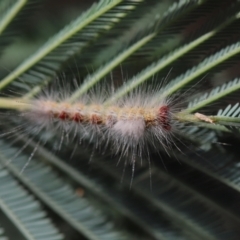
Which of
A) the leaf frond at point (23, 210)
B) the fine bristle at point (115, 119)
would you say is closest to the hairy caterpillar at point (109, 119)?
the fine bristle at point (115, 119)

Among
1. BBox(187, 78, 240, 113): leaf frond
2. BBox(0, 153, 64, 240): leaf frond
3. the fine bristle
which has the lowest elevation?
BBox(0, 153, 64, 240): leaf frond

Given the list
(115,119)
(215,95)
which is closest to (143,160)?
(115,119)

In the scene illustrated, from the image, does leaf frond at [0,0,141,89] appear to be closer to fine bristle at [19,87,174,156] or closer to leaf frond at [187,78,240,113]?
fine bristle at [19,87,174,156]

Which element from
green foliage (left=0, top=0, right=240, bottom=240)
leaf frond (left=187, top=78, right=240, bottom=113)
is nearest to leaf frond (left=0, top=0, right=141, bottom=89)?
green foliage (left=0, top=0, right=240, bottom=240)

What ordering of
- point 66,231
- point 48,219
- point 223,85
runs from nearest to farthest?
point 223,85
point 48,219
point 66,231

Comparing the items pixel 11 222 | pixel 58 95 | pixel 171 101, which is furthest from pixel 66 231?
pixel 171 101

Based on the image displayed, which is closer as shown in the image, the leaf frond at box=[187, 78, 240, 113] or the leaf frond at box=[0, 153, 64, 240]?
the leaf frond at box=[187, 78, 240, 113]

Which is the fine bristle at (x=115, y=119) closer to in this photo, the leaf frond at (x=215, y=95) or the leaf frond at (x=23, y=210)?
the leaf frond at (x=215, y=95)

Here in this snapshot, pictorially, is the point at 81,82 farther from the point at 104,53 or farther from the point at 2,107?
the point at 2,107

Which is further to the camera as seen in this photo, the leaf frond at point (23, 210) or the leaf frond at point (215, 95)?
the leaf frond at point (23, 210)
